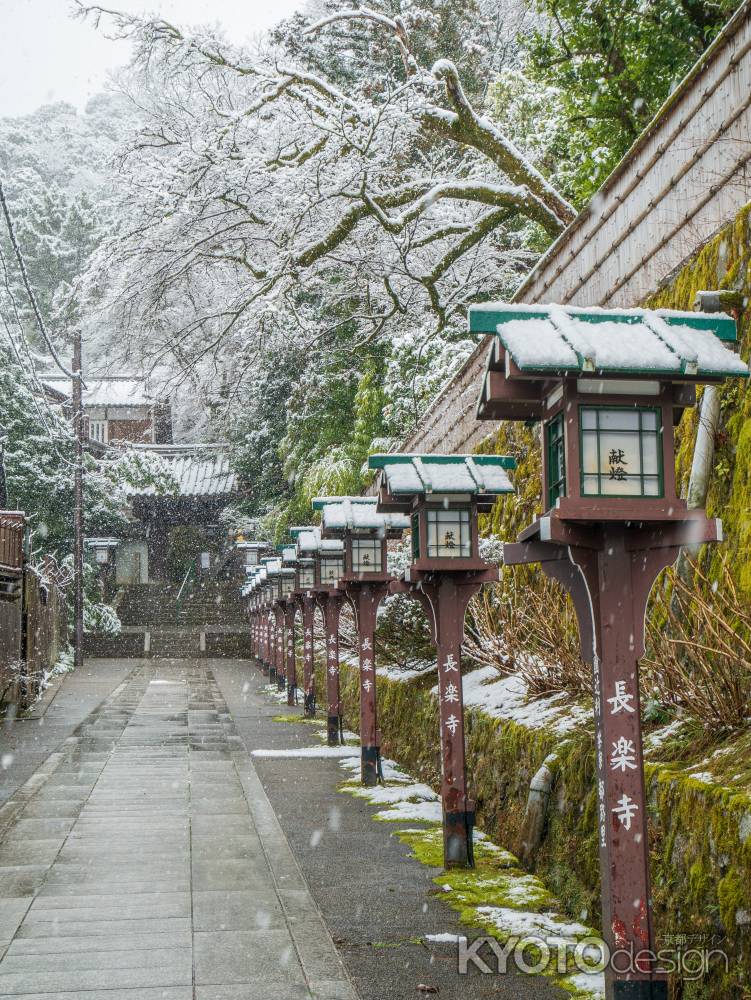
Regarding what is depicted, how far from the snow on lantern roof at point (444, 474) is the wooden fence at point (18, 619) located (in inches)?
427

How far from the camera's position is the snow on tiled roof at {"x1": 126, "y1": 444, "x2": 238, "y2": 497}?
154 ft

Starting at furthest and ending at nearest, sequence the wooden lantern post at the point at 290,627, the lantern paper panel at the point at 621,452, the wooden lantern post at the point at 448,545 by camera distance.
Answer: the wooden lantern post at the point at 290,627 < the wooden lantern post at the point at 448,545 < the lantern paper panel at the point at 621,452

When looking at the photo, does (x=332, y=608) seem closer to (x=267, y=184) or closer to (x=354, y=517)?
(x=354, y=517)

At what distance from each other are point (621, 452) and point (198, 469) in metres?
45.3

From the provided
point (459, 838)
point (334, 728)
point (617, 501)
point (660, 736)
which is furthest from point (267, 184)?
point (617, 501)

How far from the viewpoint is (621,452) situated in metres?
4.59

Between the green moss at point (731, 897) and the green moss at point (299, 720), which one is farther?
the green moss at point (299, 720)

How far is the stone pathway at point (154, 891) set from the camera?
17.0 ft

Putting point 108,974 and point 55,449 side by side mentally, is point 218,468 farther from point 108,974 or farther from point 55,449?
point 108,974

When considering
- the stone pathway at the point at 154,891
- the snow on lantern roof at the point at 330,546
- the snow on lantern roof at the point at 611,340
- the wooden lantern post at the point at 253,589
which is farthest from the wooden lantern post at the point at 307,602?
the wooden lantern post at the point at 253,589

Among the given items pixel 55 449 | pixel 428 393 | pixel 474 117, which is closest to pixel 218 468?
pixel 55 449

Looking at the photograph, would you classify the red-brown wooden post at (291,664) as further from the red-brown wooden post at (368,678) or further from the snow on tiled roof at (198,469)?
Result: the snow on tiled roof at (198,469)

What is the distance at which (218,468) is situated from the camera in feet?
162

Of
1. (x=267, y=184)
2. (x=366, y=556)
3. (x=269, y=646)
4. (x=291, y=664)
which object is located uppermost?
(x=267, y=184)
